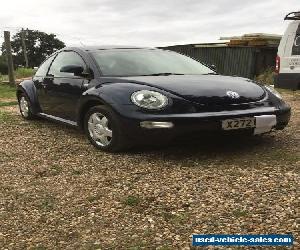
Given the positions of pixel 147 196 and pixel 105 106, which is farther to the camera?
pixel 105 106

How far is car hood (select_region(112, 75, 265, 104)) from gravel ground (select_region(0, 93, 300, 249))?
17.9 inches

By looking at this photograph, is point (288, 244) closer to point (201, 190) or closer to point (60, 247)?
point (201, 190)

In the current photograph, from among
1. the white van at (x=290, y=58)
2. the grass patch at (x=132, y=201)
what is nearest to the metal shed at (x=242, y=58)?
the white van at (x=290, y=58)

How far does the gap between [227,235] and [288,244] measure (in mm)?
394

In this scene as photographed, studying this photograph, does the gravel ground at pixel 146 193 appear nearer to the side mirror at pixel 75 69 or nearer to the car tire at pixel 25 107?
the side mirror at pixel 75 69

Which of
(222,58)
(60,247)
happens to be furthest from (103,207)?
(222,58)

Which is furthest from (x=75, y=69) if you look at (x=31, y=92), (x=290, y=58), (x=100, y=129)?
(x=290, y=58)

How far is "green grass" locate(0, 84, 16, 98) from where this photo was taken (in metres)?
13.6

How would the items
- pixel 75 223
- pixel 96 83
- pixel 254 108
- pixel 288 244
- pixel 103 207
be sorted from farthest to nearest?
pixel 96 83 < pixel 254 108 < pixel 103 207 < pixel 75 223 < pixel 288 244

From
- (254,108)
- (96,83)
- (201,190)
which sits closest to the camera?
(201,190)

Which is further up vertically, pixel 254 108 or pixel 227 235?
pixel 254 108

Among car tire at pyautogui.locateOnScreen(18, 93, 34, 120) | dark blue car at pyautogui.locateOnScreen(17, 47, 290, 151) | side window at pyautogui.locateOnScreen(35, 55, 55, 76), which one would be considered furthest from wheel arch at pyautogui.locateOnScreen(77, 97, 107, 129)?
car tire at pyautogui.locateOnScreen(18, 93, 34, 120)

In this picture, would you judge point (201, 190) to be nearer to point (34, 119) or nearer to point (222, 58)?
point (34, 119)

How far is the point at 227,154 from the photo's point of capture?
4.93 m
